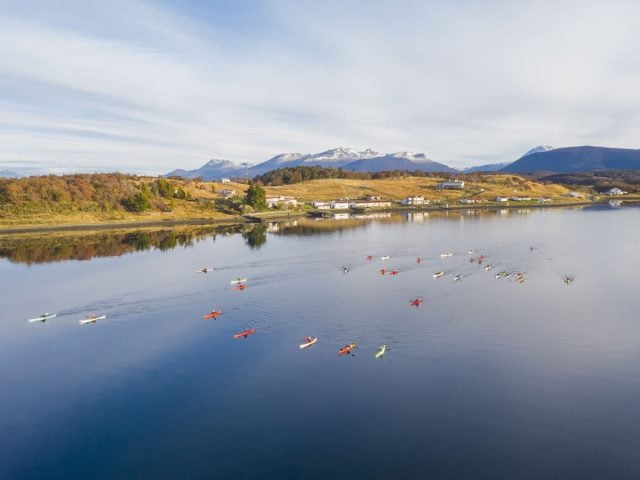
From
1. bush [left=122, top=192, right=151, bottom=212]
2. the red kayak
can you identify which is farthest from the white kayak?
bush [left=122, top=192, right=151, bottom=212]

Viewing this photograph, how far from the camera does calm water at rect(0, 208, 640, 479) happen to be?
25.9 metres

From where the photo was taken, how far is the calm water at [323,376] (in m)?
25.9

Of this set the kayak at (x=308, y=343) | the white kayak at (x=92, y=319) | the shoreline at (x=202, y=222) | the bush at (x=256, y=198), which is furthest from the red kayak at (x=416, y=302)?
the bush at (x=256, y=198)

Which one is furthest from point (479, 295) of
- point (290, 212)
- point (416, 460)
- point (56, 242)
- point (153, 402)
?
→ point (290, 212)

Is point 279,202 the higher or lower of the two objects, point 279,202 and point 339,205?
the higher

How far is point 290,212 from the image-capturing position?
166 meters

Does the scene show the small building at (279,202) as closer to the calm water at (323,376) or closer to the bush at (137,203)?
the bush at (137,203)

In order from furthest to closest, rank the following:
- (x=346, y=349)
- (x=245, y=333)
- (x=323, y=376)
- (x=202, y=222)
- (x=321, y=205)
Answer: (x=321, y=205), (x=202, y=222), (x=245, y=333), (x=346, y=349), (x=323, y=376)

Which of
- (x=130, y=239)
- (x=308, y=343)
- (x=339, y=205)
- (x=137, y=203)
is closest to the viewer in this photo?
(x=308, y=343)

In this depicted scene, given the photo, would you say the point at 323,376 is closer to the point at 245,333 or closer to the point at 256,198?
the point at 245,333

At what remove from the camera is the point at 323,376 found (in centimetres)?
3519

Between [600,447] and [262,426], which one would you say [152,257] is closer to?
[262,426]

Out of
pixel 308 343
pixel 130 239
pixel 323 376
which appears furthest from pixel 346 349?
pixel 130 239

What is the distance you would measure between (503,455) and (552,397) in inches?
318
